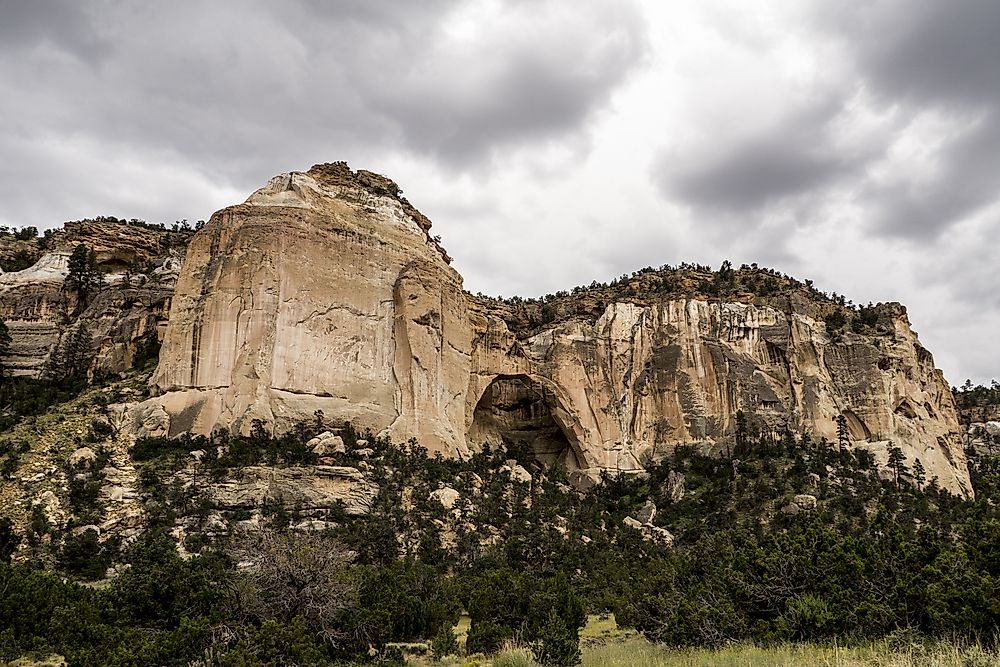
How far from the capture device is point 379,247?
46125 mm

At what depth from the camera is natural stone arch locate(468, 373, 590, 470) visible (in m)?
53.0

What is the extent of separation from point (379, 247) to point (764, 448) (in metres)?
27.1

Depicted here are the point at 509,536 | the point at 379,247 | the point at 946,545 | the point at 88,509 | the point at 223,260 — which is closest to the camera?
the point at 946,545

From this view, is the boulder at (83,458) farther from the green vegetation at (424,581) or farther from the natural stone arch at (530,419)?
the natural stone arch at (530,419)

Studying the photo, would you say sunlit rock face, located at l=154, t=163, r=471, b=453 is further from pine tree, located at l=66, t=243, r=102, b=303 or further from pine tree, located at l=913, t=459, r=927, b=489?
pine tree, located at l=913, t=459, r=927, b=489

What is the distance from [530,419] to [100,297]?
2985 cm

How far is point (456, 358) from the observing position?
48438mm

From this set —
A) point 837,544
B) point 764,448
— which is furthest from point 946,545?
point 764,448

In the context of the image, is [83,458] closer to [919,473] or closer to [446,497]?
[446,497]

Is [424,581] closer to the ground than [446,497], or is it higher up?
closer to the ground

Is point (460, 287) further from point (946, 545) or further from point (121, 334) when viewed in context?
point (946, 545)

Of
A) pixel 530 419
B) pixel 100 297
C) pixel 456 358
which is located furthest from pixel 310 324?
pixel 530 419

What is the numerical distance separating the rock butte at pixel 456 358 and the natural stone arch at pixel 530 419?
0.47 feet

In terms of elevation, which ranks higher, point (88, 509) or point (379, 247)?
point (379, 247)
